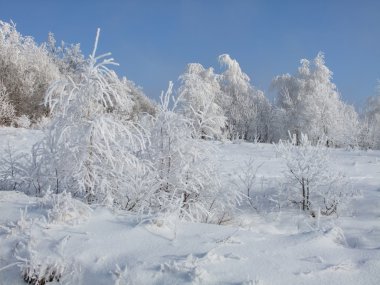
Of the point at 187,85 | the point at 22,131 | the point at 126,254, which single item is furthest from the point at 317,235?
the point at 187,85

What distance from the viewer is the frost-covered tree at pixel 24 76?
73.0ft

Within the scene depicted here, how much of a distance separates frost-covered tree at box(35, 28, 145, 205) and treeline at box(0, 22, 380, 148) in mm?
16254

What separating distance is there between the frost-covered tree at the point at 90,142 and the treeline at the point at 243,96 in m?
16.3

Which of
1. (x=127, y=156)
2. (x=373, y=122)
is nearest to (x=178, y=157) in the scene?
(x=127, y=156)

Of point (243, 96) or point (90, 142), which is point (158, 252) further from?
point (243, 96)

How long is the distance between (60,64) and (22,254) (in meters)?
32.5

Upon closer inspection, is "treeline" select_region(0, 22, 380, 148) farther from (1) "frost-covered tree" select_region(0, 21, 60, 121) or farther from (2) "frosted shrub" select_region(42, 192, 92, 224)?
(2) "frosted shrub" select_region(42, 192, 92, 224)

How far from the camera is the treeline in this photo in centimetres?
2289

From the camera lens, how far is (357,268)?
9.98ft

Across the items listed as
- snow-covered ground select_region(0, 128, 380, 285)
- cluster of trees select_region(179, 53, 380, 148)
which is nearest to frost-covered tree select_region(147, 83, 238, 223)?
snow-covered ground select_region(0, 128, 380, 285)

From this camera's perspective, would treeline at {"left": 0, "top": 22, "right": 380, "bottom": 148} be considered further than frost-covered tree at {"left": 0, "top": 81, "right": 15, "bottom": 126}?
Yes

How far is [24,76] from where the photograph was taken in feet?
74.4

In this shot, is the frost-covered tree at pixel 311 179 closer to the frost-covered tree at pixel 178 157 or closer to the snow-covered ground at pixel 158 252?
the frost-covered tree at pixel 178 157

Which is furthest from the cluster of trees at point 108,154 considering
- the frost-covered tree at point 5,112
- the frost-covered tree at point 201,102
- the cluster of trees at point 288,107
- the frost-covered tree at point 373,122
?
the frost-covered tree at point 373,122
